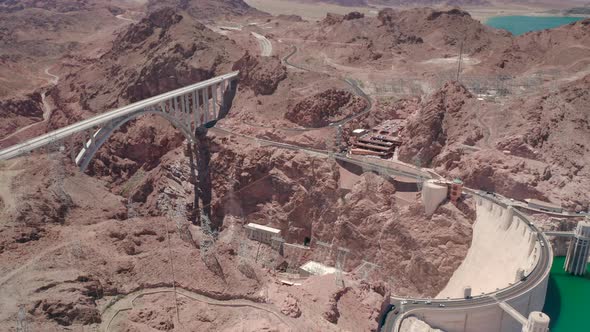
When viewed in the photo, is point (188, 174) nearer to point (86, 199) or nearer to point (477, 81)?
point (86, 199)

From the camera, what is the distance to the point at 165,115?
8612 cm

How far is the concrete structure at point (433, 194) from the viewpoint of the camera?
233 ft

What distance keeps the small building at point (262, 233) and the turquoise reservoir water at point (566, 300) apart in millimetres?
39050

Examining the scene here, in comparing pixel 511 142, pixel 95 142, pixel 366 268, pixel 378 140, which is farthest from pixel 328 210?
pixel 95 142

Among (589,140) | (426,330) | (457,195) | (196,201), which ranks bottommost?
(196,201)

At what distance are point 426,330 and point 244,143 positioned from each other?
1919 inches

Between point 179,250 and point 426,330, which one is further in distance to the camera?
point 426,330

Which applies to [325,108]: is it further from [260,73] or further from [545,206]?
[545,206]

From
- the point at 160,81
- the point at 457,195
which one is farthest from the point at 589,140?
the point at 160,81

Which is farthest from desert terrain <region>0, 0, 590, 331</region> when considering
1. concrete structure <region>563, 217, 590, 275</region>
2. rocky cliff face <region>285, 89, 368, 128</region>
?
concrete structure <region>563, 217, 590, 275</region>

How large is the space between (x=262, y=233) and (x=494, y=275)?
113 feet

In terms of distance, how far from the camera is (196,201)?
291ft

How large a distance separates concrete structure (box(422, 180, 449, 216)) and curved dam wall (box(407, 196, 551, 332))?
18.3 feet

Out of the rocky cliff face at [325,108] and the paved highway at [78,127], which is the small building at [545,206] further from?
the paved highway at [78,127]
